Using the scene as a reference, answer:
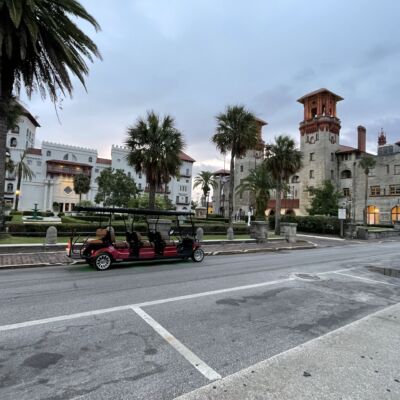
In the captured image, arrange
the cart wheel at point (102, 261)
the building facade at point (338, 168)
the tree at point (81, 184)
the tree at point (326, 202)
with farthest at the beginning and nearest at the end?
the tree at point (81, 184)
the building facade at point (338, 168)
the tree at point (326, 202)
the cart wheel at point (102, 261)

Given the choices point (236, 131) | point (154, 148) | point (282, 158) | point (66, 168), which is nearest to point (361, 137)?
point (282, 158)

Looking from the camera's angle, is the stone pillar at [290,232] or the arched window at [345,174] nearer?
A: the stone pillar at [290,232]

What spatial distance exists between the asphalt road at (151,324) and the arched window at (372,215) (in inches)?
1845

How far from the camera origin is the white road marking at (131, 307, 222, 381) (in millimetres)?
3297

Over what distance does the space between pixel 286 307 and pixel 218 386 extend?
3.43m

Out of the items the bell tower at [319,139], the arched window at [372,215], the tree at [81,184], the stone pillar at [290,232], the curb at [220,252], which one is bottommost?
the curb at [220,252]

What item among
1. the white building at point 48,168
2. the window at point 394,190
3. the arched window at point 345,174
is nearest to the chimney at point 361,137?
the arched window at point 345,174

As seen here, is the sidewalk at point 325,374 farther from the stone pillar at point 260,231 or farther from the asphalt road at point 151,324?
the stone pillar at point 260,231

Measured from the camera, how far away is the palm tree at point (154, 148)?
20.8m

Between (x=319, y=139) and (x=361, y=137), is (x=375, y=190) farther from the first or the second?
(x=319, y=139)

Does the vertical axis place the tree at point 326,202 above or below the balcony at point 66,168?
below

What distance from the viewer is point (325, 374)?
10.9 feet

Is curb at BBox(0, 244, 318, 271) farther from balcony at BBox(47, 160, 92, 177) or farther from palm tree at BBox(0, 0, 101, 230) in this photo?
balcony at BBox(47, 160, 92, 177)

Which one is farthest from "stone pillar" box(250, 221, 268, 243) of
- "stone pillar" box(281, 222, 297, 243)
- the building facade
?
the building facade
